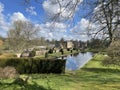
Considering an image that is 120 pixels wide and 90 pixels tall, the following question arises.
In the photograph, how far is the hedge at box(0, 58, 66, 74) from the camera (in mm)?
28812

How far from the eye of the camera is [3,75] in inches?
722

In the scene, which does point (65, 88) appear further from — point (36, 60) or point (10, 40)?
point (10, 40)

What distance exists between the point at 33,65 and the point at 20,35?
45836 millimetres

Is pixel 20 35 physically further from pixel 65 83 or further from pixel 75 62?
pixel 65 83

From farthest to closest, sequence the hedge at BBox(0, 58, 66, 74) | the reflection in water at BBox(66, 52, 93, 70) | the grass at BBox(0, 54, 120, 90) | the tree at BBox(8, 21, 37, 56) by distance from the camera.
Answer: the tree at BBox(8, 21, 37, 56), the reflection in water at BBox(66, 52, 93, 70), the hedge at BBox(0, 58, 66, 74), the grass at BBox(0, 54, 120, 90)

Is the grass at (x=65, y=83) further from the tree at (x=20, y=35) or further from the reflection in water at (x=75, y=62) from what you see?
the tree at (x=20, y=35)

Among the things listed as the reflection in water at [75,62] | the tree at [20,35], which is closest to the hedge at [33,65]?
the reflection in water at [75,62]

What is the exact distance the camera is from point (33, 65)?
2917cm

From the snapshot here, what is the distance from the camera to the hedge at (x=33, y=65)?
28.8 meters

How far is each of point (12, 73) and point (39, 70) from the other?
10.1 metres

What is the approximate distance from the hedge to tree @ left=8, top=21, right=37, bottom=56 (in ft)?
140

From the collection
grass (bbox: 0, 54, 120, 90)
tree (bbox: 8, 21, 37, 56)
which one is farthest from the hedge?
tree (bbox: 8, 21, 37, 56)

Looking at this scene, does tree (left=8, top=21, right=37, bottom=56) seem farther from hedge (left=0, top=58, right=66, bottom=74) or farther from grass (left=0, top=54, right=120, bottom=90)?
grass (left=0, top=54, right=120, bottom=90)

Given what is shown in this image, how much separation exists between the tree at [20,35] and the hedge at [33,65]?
4268 centimetres
